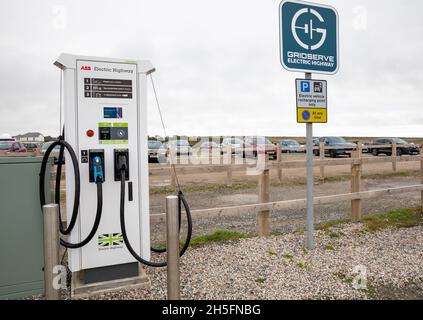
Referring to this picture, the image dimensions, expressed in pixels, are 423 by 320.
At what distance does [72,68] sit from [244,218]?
467 centimetres

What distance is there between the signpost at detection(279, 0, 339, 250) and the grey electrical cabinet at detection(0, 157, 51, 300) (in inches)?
129

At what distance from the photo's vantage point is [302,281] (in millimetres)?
3684

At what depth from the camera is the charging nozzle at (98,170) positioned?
3258 millimetres

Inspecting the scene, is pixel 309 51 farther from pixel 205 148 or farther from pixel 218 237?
pixel 205 148

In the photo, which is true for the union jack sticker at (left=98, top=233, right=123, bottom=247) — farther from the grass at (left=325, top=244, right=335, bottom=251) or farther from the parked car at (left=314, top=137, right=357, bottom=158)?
the parked car at (left=314, top=137, right=357, bottom=158)

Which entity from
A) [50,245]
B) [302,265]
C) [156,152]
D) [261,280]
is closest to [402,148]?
[156,152]

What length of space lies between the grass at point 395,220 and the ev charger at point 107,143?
409 cm

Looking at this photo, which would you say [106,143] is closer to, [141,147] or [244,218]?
[141,147]

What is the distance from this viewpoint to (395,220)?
6.22 metres

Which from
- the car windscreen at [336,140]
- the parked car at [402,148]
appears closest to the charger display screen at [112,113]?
the parked car at [402,148]

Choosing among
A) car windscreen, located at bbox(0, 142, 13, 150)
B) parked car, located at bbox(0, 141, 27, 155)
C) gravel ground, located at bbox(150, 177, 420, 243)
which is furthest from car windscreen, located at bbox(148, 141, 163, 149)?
gravel ground, located at bbox(150, 177, 420, 243)

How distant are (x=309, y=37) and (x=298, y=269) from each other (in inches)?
120

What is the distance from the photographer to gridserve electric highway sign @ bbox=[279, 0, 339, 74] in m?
4.44
